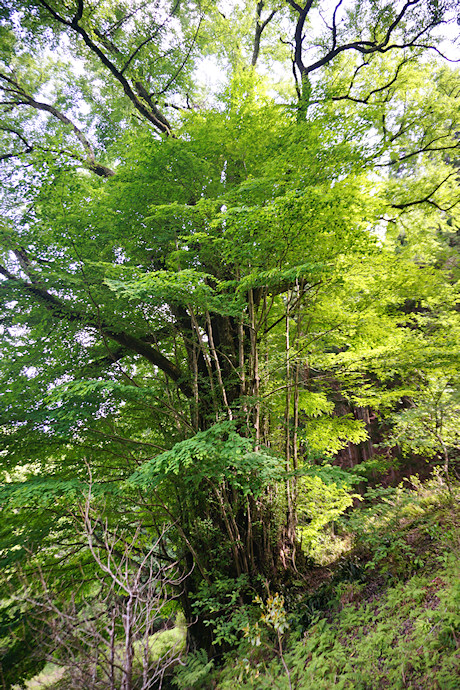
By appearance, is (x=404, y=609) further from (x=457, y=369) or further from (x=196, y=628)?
(x=196, y=628)

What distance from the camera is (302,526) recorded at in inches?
200

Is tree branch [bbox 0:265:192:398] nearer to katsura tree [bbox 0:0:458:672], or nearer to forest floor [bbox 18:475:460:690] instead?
katsura tree [bbox 0:0:458:672]

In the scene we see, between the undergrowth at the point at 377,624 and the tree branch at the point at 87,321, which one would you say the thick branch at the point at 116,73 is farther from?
the undergrowth at the point at 377,624

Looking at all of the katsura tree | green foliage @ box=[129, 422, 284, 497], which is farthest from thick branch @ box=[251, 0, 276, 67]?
green foliage @ box=[129, 422, 284, 497]

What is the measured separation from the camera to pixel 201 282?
3.72m

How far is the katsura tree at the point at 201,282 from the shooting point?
3557 millimetres

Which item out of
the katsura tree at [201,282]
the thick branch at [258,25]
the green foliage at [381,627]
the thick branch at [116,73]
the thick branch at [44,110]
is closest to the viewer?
the green foliage at [381,627]

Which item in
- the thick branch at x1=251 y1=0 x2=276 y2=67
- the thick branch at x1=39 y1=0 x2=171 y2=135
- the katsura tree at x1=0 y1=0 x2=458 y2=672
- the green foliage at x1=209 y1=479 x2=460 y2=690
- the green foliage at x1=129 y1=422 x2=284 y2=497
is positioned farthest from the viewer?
the thick branch at x1=251 y1=0 x2=276 y2=67

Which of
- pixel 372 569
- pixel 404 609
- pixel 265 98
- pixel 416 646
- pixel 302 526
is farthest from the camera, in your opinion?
pixel 302 526

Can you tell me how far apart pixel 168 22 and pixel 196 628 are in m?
11.7

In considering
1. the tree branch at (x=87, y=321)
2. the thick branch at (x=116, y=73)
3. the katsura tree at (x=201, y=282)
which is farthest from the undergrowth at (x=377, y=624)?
the thick branch at (x=116, y=73)

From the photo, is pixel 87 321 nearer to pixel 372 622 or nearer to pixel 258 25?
pixel 372 622

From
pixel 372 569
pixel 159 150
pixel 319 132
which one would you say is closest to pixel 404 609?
pixel 372 569

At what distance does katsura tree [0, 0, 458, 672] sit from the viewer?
11.7 feet
